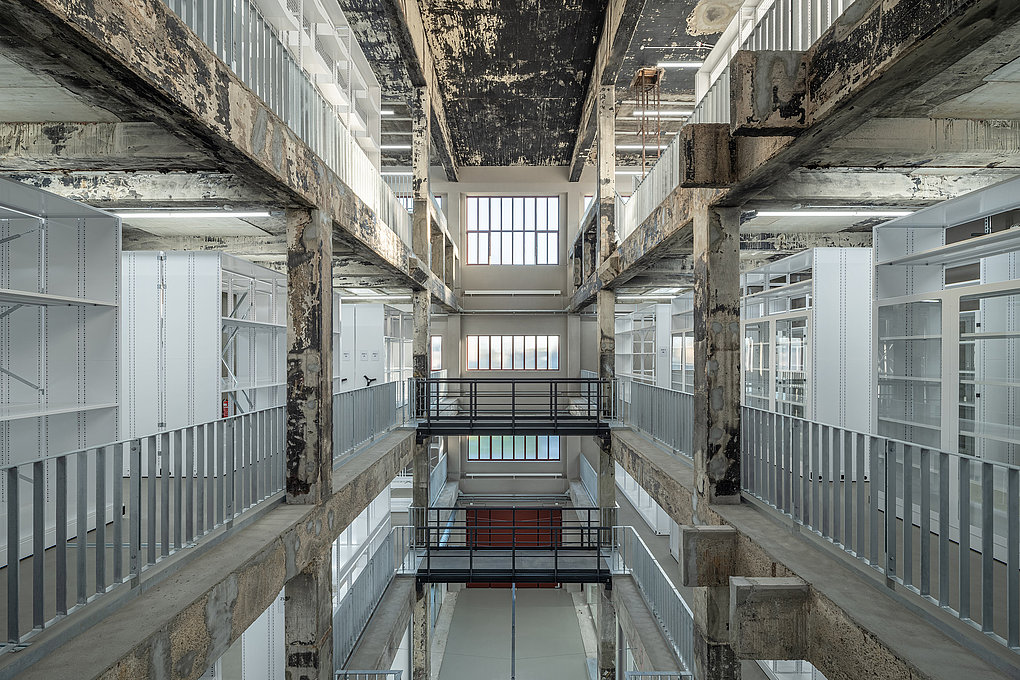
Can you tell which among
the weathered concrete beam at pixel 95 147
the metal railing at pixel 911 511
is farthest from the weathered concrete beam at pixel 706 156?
the weathered concrete beam at pixel 95 147

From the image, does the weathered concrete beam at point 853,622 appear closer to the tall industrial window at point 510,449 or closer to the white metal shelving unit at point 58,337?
the white metal shelving unit at point 58,337

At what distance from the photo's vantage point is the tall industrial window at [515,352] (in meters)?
23.2

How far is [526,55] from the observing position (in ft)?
44.2

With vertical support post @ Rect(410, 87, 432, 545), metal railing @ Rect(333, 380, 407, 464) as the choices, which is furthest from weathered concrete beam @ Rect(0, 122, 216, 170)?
Result: vertical support post @ Rect(410, 87, 432, 545)

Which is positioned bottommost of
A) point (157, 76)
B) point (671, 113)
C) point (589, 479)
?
point (589, 479)

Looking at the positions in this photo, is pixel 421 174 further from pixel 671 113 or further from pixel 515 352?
pixel 515 352

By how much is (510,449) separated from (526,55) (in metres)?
14.1

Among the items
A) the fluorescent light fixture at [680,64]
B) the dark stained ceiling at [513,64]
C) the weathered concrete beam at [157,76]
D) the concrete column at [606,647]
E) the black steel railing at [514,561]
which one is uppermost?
the dark stained ceiling at [513,64]

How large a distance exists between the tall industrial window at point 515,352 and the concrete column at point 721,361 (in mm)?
17322

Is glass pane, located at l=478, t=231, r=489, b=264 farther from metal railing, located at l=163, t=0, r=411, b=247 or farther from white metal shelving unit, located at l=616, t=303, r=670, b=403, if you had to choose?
→ metal railing, located at l=163, t=0, r=411, b=247

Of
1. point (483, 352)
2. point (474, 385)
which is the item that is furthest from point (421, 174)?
point (483, 352)

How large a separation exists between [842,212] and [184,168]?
7.40 meters

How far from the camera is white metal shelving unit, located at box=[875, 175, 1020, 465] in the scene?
19.7 ft

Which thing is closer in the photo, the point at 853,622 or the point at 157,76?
the point at 157,76
